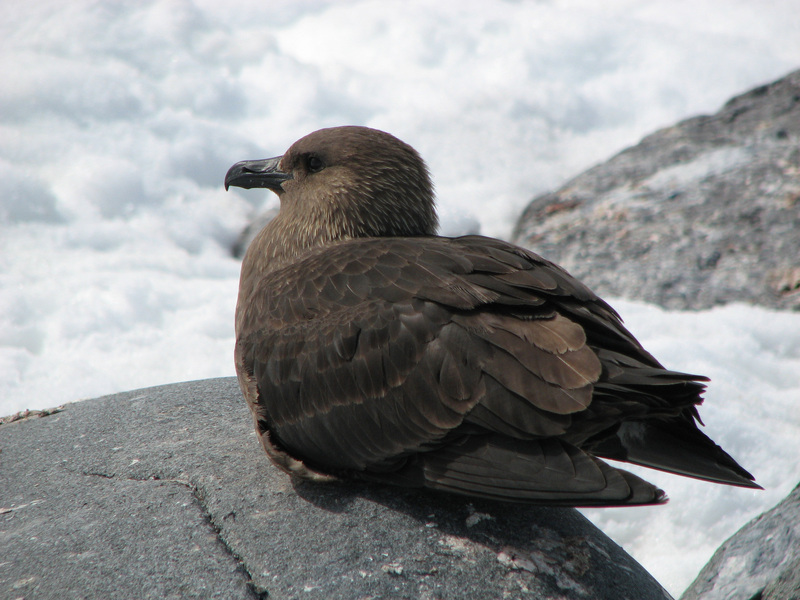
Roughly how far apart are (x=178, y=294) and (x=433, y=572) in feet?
14.4

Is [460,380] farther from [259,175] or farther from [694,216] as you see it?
[694,216]

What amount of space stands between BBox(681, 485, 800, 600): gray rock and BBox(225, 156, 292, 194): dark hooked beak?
8.93 ft

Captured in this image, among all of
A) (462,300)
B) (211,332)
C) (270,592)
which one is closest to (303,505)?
(270,592)

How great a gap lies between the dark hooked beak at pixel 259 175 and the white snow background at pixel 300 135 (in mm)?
1801

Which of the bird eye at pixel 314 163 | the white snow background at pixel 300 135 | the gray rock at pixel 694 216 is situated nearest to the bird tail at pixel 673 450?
the white snow background at pixel 300 135

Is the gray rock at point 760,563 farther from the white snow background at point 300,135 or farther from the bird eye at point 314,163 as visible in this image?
the bird eye at point 314,163

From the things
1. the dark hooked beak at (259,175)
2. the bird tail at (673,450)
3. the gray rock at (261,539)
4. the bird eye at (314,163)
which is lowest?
the gray rock at (261,539)

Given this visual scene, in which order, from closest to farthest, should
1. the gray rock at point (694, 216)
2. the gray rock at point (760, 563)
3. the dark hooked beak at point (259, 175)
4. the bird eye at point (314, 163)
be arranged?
the gray rock at point (760, 563) < the bird eye at point (314, 163) < the dark hooked beak at point (259, 175) < the gray rock at point (694, 216)

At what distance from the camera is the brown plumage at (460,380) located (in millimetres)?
2645

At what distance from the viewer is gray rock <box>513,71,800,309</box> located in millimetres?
6449

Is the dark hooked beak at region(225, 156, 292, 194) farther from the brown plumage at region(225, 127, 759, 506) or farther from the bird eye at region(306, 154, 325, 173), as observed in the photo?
the brown plumage at region(225, 127, 759, 506)

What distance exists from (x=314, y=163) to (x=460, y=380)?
173cm

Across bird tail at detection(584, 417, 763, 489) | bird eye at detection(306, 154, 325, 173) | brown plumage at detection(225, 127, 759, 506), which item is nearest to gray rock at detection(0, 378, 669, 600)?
brown plumage at detection(225, 127, 759, 506)

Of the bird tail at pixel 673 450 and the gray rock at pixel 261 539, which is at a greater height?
the bird tail at pixel 673 450
